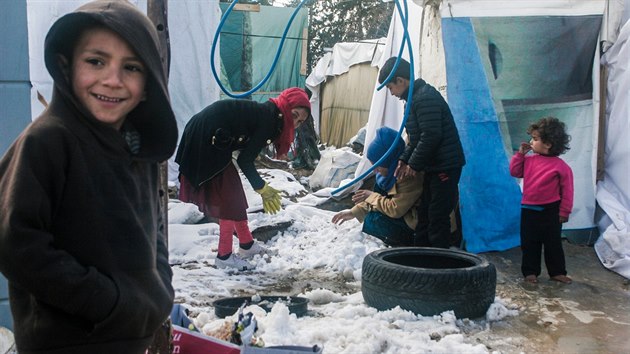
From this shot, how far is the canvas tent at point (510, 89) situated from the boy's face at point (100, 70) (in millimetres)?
4856

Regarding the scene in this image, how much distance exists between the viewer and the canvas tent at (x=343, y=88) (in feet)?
54.0

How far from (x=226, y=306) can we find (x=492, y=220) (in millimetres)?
3139

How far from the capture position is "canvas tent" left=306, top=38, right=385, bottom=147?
16.5 meters

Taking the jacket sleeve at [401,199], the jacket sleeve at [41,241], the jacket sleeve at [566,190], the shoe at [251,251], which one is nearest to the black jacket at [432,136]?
the jacket sleeve at [401,199]

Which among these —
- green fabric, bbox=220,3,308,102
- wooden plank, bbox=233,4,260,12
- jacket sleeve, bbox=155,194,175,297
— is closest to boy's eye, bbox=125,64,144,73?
jacket sleeve, bbox=155,194,175,297

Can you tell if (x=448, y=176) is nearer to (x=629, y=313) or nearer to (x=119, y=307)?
(x=629, y=313)

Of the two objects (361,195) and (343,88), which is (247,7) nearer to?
(343,88)

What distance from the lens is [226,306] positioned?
3.87 m

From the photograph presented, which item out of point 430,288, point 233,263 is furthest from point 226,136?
point 430,288

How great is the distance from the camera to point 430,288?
4.05 m

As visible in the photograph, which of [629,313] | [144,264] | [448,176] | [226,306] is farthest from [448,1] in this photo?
[144,264]

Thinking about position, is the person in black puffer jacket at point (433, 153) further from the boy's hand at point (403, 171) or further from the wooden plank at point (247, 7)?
the wooden plank at point (247, 7)

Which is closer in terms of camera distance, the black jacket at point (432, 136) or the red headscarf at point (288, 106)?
the red headscarf at point (288, 106)

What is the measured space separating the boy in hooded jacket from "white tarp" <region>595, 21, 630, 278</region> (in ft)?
16.9
